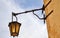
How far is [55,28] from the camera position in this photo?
6840mm

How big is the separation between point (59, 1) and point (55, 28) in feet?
2.78

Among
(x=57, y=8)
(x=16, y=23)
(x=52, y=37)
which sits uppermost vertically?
(x=57, y=8)

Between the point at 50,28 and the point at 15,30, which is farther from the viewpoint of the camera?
the point at 50,28

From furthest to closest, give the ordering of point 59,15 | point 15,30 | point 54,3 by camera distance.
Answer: point 54,3 < point 59,15 < point 15,30

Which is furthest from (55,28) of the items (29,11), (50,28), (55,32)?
(29,11)

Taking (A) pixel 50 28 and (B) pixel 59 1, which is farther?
(A) pixel 50 28

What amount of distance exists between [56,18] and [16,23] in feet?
5.44

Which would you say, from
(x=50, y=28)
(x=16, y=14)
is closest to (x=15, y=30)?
(x=16, y=14)

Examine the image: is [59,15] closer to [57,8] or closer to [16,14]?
[57,8]

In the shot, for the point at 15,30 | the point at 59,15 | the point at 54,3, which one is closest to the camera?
the point at 15,30

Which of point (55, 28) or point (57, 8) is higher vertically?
point (57, 8)

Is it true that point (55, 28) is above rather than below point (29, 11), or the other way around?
below

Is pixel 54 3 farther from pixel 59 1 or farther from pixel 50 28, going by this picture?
pixel 50 28

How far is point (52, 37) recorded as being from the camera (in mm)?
7203
